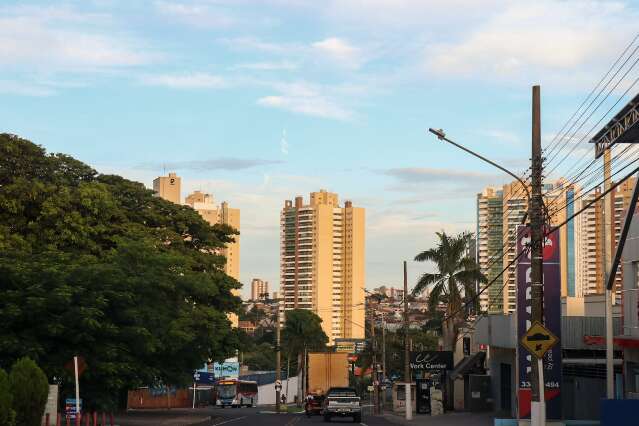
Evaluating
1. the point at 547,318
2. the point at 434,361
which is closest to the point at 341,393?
the point at 434,361

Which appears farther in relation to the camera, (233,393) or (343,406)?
(233,393)

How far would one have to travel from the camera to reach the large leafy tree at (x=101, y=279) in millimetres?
34938

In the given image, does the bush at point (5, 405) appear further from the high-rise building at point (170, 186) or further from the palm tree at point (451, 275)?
the high-rise building at point (170, 186)

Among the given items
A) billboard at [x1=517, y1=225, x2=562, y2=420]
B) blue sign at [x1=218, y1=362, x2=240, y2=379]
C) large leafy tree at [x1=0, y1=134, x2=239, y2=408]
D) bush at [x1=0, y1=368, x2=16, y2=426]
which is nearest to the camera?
bush at [x1=0, y1=368, x2=16, y2=426]

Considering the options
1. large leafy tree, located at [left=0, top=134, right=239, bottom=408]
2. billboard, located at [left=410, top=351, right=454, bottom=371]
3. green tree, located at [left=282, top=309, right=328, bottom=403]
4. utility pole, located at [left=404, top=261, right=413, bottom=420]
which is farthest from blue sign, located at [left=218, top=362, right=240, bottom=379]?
utility pole, located at [left=404, top=261, right=413, bottom=420]

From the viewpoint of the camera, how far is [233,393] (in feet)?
324

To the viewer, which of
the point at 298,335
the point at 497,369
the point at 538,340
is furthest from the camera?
the point at 298,335

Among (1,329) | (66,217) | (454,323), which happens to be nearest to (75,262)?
(1,329)

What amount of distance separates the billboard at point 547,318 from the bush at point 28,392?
62.9 feet

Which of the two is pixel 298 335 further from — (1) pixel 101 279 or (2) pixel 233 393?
(1) pixel 101 279

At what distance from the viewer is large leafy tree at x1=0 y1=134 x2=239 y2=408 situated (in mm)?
34938

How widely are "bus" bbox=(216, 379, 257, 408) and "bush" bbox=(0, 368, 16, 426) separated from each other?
239ft

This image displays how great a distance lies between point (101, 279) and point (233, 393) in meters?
64.1

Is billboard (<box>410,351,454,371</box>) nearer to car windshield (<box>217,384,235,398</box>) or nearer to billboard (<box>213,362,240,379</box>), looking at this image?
car windshield (<box>217,384,235,398</box>)
